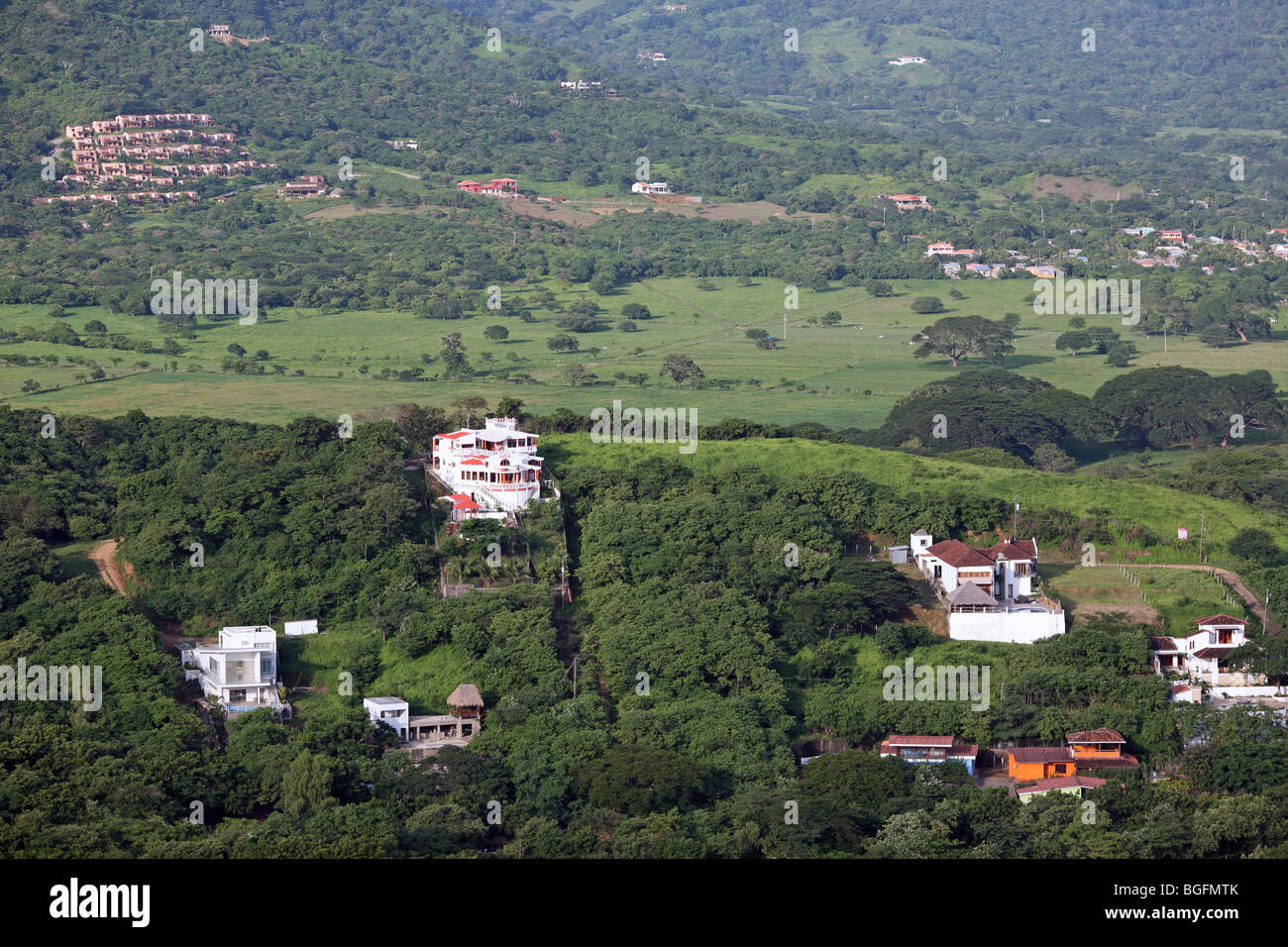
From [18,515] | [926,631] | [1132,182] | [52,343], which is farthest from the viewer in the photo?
[1132,182]

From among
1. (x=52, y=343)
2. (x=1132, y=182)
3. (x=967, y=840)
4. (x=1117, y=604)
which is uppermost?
(x=1132, y=182)

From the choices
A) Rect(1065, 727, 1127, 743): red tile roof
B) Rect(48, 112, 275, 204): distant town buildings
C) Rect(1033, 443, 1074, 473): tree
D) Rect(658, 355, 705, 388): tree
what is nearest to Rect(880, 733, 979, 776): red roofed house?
Rect(1065, 727, 1127, 743): red tile roof

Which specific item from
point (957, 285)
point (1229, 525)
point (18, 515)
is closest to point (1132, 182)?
point (957, 285)

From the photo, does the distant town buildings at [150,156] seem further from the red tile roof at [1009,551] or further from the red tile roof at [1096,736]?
the red tile roof at [1096,736]

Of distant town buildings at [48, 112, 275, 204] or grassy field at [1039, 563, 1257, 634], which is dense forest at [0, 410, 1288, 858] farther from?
distant town buildings at [48, 112, 275, 204]

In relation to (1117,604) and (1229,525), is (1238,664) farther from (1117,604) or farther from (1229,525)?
(1229,525)

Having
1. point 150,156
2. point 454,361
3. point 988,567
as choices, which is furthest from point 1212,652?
point 150,156
